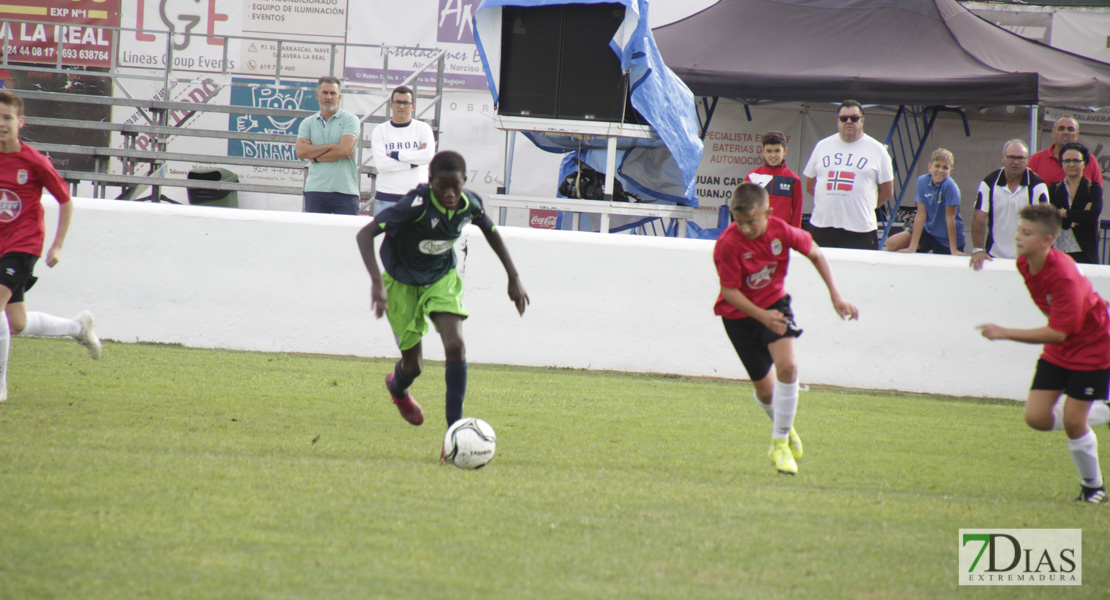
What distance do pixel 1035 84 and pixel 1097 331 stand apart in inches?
290

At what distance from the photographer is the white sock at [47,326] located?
643 cm

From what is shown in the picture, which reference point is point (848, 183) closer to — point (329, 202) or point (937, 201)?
point (937, 201)

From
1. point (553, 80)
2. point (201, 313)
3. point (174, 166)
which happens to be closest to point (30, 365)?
point (201, 313)

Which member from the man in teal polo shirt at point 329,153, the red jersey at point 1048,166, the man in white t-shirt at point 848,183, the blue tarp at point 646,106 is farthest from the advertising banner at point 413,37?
the red jersey at point 1048,166

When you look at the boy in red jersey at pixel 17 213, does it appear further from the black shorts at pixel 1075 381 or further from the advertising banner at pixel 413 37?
the advertising banner at pixel 413 37

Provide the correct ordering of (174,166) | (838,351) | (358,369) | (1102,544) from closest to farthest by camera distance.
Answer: (1102,544), (358,369), (838,351), (174,166)

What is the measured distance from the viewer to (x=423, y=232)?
5.38 m

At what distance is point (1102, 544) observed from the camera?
4125 mm

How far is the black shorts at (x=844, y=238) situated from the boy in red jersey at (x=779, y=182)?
0.56m

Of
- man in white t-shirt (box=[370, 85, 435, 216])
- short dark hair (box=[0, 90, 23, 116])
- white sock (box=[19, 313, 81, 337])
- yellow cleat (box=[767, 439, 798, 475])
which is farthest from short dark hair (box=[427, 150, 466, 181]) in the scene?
man in white t-shirt (box=[370, 85, 435, 216])

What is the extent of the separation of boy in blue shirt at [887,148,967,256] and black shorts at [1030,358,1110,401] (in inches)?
171

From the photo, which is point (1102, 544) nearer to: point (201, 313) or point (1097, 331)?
point (1097, 331)

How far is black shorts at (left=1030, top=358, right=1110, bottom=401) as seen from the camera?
4.98 m

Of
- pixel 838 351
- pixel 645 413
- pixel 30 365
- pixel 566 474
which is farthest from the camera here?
pixel 838 351
